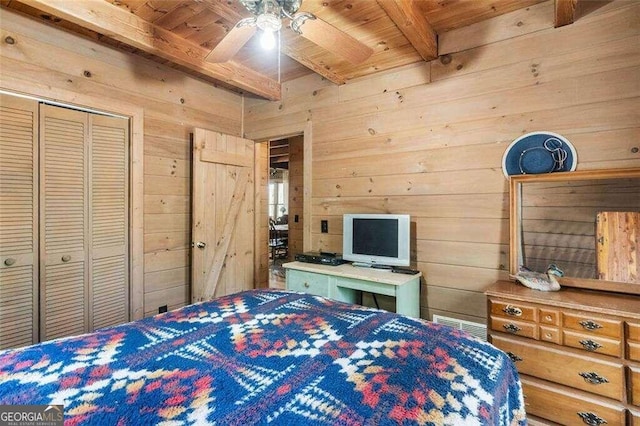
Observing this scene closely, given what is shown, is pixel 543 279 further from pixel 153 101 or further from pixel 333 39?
pixel 153 101

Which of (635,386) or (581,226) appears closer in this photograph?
(635,386)

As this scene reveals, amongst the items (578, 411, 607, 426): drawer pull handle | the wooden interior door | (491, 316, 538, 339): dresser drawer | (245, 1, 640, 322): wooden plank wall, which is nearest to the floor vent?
(245, 1, 640, 322): wooden plank wall

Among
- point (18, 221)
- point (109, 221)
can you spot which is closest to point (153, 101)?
point (109, 221)

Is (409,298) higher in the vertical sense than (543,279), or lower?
lower

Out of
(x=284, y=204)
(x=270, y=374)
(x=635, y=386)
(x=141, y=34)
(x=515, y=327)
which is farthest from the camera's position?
(x=284, y=204)

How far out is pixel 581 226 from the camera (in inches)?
80.0

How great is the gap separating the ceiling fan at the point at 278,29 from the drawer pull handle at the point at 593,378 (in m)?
2.11

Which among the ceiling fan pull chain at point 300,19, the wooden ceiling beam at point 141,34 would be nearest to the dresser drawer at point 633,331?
the ceiling fan pull chain at point 300,19

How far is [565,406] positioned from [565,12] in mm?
2210

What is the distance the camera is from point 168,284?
3115 millimetres

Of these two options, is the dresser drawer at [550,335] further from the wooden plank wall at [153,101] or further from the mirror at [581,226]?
the wooden plank wall at [153,101]

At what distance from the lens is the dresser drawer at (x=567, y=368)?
5.10ft

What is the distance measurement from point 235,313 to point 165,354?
426 mm

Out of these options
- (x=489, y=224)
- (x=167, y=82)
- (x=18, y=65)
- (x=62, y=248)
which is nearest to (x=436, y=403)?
(x=489, y=224)
